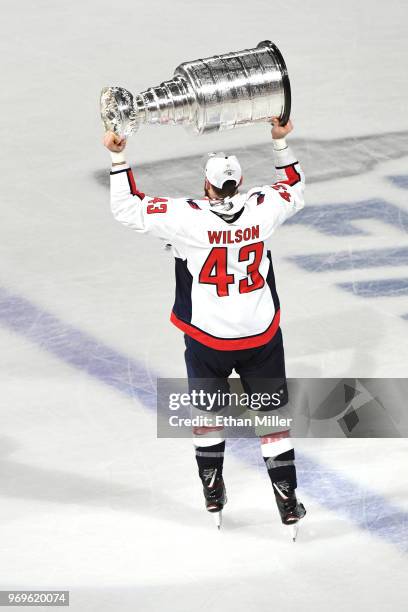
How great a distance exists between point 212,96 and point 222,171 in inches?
9.0

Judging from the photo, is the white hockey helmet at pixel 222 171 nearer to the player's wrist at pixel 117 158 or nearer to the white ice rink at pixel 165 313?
the player's wrist at pixel 117 158

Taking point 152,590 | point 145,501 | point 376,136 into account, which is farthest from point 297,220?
point 152,590

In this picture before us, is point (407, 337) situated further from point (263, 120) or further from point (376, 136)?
point (376, 136)

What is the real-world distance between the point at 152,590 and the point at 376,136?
3.89 m

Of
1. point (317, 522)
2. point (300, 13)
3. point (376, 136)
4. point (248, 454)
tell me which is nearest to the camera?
point (317, 522)

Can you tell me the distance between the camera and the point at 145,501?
14.3 ft

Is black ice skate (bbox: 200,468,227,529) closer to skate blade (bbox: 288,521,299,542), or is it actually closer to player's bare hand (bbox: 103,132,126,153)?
skate blade (bbox: 288,521,299,542)

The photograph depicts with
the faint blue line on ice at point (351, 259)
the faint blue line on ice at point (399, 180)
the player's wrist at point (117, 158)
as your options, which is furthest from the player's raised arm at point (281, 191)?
the faint blue line on ice at point (399, 180)

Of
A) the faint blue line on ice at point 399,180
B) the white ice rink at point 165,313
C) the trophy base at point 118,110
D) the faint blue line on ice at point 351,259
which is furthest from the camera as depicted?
the faint blue line on ice at point 399,180

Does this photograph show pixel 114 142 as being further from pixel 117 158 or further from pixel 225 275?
pixel 225 275

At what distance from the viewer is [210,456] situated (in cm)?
423

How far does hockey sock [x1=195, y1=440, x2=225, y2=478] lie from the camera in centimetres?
423

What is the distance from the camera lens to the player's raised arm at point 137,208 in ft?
12.9

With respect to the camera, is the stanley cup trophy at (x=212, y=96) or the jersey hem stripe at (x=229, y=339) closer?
the stanley cup trophy at (x=212, y=96)
